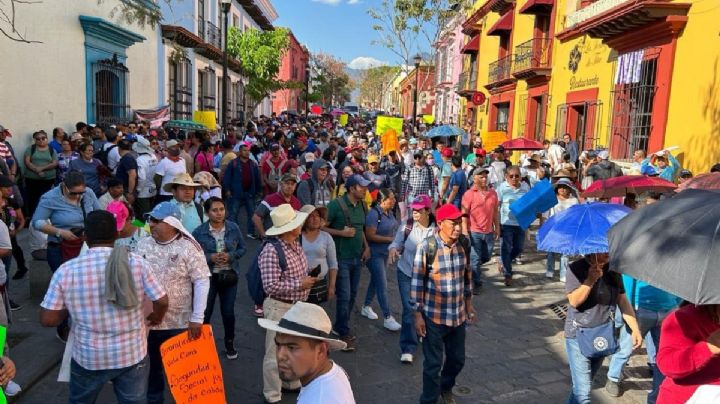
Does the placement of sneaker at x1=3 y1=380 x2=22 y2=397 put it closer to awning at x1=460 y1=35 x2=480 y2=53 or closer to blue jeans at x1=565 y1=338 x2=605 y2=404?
blue jeans at x1=565 y1=338 x2=605 y2=404

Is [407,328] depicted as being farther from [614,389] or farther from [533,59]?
[533,59]

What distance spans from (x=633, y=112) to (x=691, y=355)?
12241 millimetres

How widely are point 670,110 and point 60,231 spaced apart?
1136 cm

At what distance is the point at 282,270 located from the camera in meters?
4.70

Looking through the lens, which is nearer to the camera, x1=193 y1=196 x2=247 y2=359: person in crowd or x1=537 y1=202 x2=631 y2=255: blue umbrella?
x1=537 y1=202 x2=631 y2=255: blue umbrella

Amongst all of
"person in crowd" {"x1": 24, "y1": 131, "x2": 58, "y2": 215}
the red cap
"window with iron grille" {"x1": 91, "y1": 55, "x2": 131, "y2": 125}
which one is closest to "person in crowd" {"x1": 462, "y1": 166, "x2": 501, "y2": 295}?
the red cap

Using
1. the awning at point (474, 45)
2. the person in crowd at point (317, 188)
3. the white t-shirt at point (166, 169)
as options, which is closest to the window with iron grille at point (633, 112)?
the person in crowd at point (317, 188)

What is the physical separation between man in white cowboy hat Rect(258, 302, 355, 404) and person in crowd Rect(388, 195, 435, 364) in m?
3.17

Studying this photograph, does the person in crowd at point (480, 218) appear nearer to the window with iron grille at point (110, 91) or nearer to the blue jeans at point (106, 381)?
the blue jeans at point (106, 381)

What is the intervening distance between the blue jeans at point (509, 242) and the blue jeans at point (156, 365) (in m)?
5.41

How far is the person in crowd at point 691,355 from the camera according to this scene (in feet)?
8.12

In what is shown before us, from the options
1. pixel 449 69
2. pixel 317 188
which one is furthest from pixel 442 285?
pixel 449 69

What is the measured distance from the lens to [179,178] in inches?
230

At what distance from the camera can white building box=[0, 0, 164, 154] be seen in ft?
35.0
